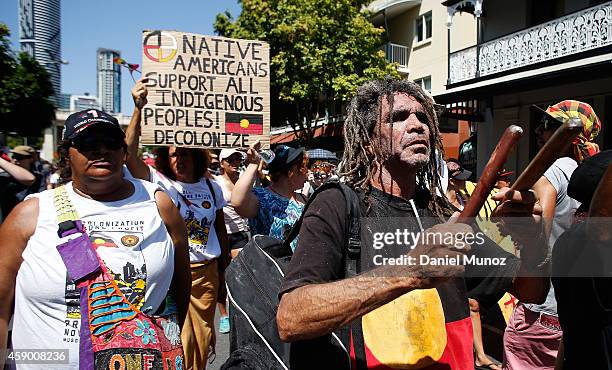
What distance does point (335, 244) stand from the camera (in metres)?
1.43

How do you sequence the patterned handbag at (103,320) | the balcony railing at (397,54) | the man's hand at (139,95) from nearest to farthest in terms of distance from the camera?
the patterned handbag at (103,320) → the man's hand at (139,95) → the balcony railing at (397,54)

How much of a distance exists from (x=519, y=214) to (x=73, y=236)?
1.80 m

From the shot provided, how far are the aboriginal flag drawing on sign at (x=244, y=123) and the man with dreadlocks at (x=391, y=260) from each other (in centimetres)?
233

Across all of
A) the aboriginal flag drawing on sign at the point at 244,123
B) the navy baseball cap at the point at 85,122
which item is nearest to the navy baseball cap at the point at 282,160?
the aboriginal flag drawing on sign at the point at 244,123

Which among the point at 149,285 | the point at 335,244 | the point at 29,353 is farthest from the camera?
the point at 149,285

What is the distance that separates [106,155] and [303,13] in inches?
728

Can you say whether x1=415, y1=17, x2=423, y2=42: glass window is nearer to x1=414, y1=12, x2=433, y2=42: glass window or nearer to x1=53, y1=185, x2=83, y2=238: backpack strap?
x1=414, y1=12, x2=433, y2=42: glass window

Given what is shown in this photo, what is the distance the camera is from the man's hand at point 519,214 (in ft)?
4.83

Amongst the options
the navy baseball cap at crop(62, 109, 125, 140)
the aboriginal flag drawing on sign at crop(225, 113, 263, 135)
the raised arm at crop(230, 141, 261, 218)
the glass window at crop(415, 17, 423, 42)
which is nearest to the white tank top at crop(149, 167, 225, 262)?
the raised arm at crop(230, 141, 261, 218)

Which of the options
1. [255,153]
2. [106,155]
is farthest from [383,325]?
[255,153]

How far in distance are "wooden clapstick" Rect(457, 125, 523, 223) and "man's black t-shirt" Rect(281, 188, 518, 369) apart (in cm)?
39

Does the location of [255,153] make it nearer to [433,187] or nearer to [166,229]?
[166,229]

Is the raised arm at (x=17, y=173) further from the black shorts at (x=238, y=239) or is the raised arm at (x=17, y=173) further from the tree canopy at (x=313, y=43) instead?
the tree canopy at (x=313, y=43)

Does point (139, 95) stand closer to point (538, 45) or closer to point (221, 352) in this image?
point (221, 352)
